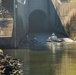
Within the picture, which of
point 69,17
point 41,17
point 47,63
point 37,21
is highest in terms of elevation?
point 41,17

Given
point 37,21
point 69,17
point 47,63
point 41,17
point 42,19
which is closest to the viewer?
point 47,63

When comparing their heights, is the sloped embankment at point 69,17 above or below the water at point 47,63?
above

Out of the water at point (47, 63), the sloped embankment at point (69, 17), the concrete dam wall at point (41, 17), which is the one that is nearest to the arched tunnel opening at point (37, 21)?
the concrete dam wall at point (41, 17)

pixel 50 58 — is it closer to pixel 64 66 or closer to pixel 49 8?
pixel 64 66

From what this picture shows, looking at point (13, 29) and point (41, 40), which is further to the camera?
point (41, 40)

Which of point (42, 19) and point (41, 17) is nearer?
point (42, 19)

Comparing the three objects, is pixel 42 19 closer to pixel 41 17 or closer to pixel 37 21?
pixel 41 17

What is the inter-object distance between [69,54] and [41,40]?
77.5ft

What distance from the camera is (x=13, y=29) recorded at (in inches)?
2386

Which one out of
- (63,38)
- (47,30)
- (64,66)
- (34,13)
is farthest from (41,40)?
(64,66)

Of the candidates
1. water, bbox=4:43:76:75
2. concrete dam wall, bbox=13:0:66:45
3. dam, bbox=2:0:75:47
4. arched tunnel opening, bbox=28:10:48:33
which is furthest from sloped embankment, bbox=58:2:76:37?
water, bbox=4:43:76:75

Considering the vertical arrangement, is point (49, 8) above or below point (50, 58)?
above

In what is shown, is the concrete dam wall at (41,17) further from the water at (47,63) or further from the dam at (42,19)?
the water at (47,63)

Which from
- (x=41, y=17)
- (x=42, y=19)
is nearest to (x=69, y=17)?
(x=42, y=19)
